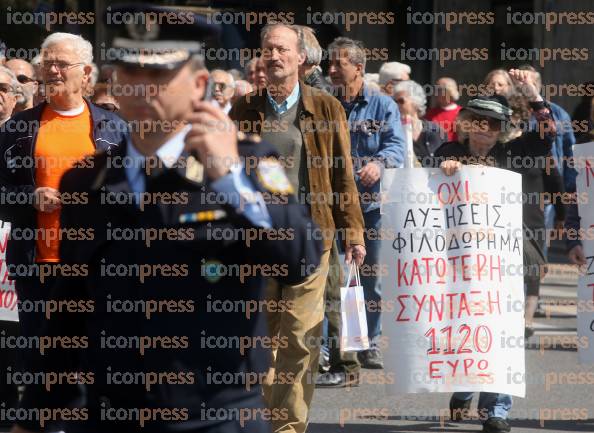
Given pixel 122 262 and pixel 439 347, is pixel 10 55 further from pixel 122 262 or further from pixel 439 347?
pixel 122 262

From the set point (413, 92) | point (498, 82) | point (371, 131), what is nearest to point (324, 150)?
point (371, 131)

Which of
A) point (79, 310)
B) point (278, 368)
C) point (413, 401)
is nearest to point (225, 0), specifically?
point (413, 401)

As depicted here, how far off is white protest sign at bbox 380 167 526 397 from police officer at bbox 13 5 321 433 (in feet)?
14.7

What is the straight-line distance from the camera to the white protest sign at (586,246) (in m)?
7.96

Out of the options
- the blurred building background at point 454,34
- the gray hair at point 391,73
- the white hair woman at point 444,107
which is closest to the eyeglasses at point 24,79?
the gray hair at point 391,73

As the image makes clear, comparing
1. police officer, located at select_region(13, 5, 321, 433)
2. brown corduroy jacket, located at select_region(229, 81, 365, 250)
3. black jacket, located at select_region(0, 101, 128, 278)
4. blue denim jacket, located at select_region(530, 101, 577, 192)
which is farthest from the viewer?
blue denim jacket, located at select_region(530, 101, 577, 192)

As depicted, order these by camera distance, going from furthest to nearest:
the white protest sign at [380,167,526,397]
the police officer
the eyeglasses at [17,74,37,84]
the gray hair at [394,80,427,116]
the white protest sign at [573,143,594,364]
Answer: the gray hair at [394,80,427,116] → the eyeglasses at [17,74,37,84] → the white protest sign at [573,143,594,364] → the white protest sign at [380,167,526,397] → the police officer

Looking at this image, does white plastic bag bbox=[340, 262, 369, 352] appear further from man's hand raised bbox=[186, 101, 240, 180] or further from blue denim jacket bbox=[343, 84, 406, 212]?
man's hand raised bbox=[186, 101, 240, 180]

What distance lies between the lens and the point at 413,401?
857 centimetres

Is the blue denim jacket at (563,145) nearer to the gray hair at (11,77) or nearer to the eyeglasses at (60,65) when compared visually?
the gray hair at (11,77)

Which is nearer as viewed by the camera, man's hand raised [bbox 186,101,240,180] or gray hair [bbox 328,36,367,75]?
man's hand raised [bbox 186,101,240,180]

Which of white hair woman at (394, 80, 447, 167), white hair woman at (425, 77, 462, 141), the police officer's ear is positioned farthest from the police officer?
white hair woman at (425, 77, 462, 141)

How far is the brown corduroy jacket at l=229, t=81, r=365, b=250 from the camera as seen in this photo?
6883mm

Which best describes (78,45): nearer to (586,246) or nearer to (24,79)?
(586,246)
